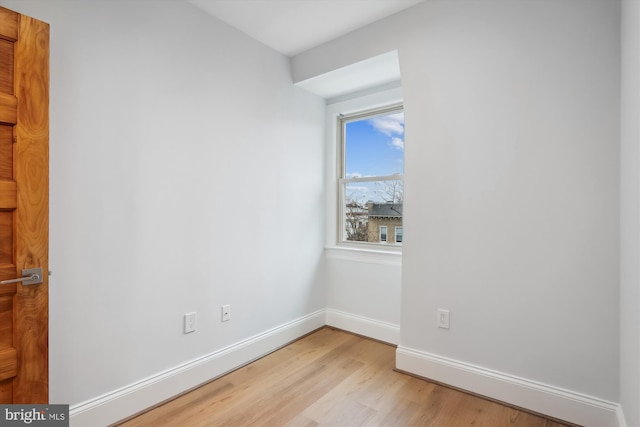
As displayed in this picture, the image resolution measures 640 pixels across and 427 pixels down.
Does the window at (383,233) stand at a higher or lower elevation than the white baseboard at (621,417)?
higher

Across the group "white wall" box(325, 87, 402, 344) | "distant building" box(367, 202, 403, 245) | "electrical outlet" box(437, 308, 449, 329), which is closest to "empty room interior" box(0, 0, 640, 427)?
"electrical outlet" box(437, 308, 449, 329)

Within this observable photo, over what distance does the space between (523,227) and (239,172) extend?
1.96 m

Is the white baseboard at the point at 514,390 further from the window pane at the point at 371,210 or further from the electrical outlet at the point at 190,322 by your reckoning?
the electrical outlet at the point at 190,322

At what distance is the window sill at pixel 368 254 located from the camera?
2.89 meters

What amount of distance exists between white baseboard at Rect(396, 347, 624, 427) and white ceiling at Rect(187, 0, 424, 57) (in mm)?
2446

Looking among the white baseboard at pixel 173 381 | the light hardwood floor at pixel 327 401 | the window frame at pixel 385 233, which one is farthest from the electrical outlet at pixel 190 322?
the window frame at pixel 385 233

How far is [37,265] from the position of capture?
1412 mm

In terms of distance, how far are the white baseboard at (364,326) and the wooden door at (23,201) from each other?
228cm

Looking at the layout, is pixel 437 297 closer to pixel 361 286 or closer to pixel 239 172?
pixel 361 286

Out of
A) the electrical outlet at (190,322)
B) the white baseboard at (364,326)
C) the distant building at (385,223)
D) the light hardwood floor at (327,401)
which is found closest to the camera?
Result: the light hardwood floor at (327,401)

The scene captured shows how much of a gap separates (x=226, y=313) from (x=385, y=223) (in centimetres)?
164

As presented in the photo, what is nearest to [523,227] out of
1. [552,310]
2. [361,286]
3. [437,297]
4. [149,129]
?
[552,310]

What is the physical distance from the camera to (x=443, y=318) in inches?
86.8

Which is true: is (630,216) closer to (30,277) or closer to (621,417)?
(621,417)
